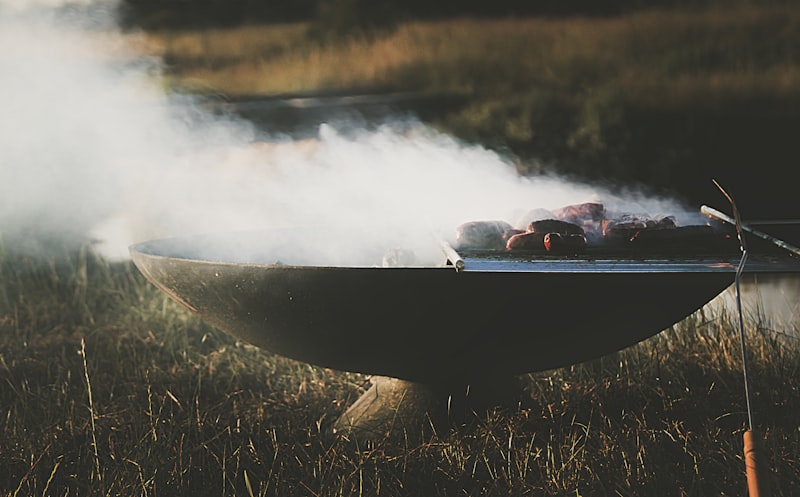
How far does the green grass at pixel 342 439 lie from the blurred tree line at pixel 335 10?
2.22 metres

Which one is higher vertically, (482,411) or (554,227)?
(554,227)

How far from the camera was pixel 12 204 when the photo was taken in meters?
3.91

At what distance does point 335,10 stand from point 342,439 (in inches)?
132

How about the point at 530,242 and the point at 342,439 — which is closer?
the point at 530,242

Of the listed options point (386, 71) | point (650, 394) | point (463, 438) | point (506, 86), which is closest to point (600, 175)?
point (506, 86)

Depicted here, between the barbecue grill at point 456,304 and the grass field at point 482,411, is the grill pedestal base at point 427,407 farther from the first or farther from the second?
the barbecue grill at point 456,304

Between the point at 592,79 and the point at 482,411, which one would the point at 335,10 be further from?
the point at 482,411

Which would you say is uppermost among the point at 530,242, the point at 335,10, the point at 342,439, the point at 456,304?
the point at 335,10

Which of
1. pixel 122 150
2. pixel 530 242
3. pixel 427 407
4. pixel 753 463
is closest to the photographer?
pixel 753 463

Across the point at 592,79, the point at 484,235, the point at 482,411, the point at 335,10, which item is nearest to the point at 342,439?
the point at 482,411

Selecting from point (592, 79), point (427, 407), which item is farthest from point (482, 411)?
point (592, 79)

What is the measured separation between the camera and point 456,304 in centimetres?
135

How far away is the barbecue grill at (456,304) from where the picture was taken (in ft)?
4.31

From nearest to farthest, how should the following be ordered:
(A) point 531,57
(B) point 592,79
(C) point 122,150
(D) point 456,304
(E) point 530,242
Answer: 1. (D) point 456,304
2. (E) point 530,242
3. (C) point 122,150
4. (B) point 592,79
5. (A) point 531,57
